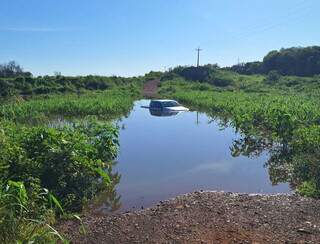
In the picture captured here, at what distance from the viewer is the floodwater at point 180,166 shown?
11141mm

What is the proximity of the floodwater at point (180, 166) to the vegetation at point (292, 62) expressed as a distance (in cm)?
5289

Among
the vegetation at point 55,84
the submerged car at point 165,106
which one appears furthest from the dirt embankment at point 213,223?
the vegetation at point 55,84

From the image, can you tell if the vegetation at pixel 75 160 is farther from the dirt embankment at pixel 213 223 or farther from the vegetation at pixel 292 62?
the vegetation at pixel 292 62

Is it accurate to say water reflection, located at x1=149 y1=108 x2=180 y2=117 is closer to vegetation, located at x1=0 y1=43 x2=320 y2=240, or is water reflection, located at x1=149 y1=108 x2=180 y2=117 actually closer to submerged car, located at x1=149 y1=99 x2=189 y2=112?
submerged car, located at x1=149 y1=99 x2=189 y2=112

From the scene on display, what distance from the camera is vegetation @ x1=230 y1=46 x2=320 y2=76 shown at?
71.4 metres

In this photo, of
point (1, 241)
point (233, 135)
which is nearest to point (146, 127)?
point (233, 135)

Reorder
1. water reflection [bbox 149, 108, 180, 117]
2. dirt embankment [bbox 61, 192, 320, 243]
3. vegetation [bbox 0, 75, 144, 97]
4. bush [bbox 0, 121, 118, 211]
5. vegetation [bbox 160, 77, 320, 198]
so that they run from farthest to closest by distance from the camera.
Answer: vegetation [bbox 0, 75, 144, 97] < water reflection [bbox 149, 108, 180, 117] < vegetation [bbox 160, 77, 320, 198] < bush [bbox 0, 121, 118, 211] < dirt embankment [bbox 61, 192, 320, 243]

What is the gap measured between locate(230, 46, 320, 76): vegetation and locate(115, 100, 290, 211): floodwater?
52890 mm

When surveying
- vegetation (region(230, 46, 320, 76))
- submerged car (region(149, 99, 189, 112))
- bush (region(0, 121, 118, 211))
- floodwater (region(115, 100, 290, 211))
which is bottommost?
floodwater (region(115, 100, 290, 211))

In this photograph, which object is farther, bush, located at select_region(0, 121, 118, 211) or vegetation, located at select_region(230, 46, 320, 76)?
vegetation, located at select_region(230, 46, 320, 76)

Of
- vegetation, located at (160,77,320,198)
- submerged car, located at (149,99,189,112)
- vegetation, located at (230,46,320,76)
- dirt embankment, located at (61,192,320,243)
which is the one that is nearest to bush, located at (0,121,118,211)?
dirt embankment, located at (61,192,320,243)

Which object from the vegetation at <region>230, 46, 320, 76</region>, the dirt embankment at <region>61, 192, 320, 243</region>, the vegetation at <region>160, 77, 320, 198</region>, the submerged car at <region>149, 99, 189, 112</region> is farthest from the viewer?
the vegetation at <region>230, 46, 320, 76</region>

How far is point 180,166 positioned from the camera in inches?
540

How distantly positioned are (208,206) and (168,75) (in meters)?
71.3
